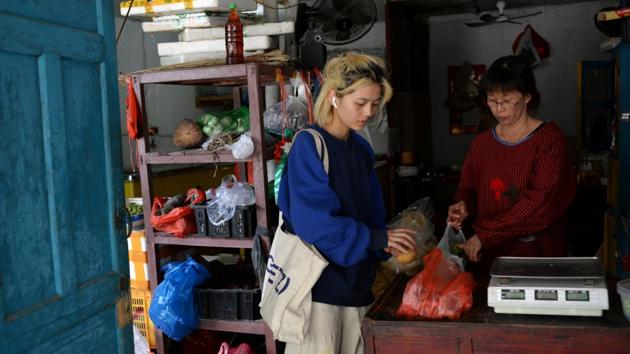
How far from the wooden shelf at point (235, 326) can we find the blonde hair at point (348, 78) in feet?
4.48

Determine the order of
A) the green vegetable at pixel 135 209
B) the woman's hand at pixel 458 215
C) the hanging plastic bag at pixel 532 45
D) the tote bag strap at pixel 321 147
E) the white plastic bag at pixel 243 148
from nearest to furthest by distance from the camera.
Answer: the tote bag strap at pixel 321 147, the woman's hand at pixel 458 215, the white plastic bag at pixel 243 148, the green vegetable at pixel 135 209, the hanging plastic bag at pixel 532 45

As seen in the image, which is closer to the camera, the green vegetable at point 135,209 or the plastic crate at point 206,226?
the plastic crate at point 206,226

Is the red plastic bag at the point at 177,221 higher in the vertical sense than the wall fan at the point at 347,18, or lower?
lower

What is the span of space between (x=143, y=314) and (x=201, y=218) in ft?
2.66

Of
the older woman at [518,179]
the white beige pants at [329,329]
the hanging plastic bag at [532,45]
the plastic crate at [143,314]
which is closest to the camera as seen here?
the white beige pants at [329,329]

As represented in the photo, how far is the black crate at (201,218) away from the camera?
3.09 metres

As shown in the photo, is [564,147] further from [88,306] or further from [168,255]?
[168,255]

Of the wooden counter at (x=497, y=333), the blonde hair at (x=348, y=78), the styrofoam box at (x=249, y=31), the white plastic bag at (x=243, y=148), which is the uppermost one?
the styrofoam box at (x=249, y=31)

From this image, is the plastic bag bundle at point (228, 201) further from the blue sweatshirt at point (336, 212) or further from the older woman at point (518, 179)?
the older woman at point (518, 179)

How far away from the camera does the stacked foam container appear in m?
3.30

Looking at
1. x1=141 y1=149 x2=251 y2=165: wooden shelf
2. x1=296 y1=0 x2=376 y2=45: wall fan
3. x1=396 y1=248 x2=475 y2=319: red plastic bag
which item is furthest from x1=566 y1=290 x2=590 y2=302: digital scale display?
x1=296 y1=0 x2=376 y2=45: wall fan

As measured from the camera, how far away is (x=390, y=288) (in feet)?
7.20

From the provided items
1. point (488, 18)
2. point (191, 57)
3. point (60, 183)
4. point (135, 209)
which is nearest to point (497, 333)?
point (60, 183)

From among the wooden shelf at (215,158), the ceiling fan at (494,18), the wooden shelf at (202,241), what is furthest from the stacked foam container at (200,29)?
the ceiling fan at (494,18)
